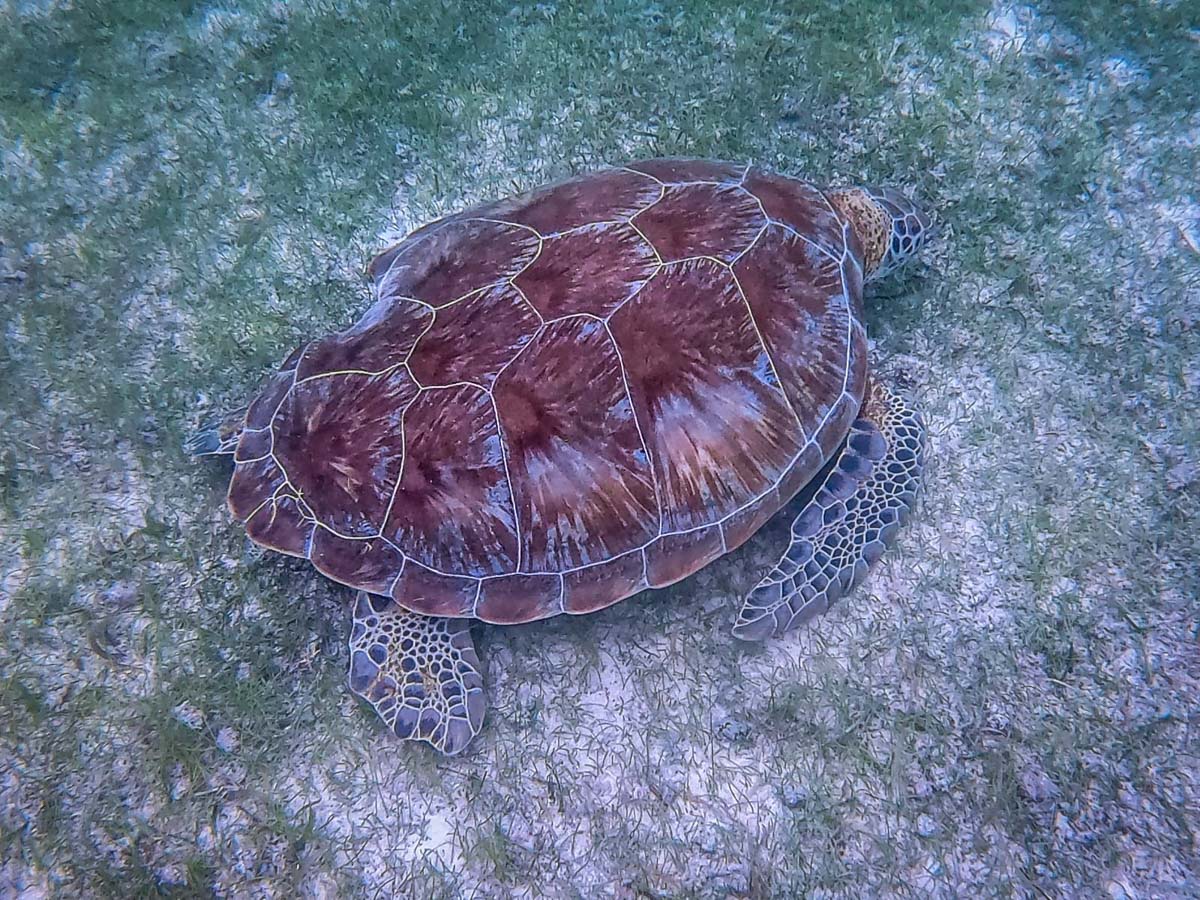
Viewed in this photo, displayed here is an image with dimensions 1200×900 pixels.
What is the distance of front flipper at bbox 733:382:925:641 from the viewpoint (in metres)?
2.09

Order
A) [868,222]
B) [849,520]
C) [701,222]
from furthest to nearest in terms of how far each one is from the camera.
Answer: [868,222]
[849,520]
[701,222]

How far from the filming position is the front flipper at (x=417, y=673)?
1.96m

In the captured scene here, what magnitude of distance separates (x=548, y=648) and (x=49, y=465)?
6.37 ft

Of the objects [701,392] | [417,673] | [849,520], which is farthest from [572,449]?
[849,520]

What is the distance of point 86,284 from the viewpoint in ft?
8.78

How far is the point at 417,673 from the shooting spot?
2.00m

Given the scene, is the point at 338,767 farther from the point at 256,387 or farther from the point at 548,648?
the point at 256,387

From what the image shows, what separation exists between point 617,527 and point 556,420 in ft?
1.22

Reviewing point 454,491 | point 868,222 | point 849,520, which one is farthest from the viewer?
point 868,222

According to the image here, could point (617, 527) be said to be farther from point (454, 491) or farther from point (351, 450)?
point (351, 450)

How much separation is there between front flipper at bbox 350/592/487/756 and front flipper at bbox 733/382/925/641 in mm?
894

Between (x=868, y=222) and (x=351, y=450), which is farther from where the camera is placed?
(x=868, y=222)

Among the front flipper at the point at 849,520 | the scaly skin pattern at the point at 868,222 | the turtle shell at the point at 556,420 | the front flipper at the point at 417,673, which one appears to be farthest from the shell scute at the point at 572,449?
the scaly skin pattern at the point at 868,222

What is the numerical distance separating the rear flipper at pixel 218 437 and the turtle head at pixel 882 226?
2340mm
